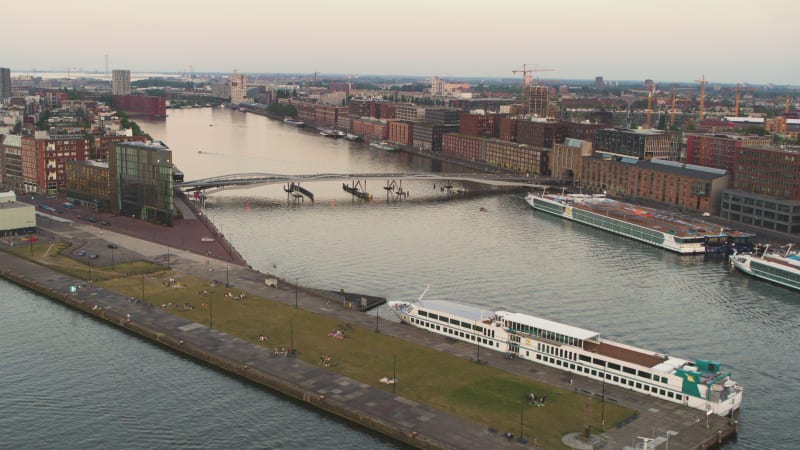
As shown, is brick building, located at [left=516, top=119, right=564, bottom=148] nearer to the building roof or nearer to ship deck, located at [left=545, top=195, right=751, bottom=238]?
the building roof

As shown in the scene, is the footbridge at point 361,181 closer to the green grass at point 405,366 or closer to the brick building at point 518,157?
the brick building at point 518,157

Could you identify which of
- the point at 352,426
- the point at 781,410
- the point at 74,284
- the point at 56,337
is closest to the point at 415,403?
the point at 352,426

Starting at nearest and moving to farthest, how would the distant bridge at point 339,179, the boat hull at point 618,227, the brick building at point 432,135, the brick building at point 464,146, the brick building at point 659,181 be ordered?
the boat hull at point 618,227
the brick building at point 659,181
the distant bridge at point 339,179
the brick building at point 464,146
the brick building at point 432,135

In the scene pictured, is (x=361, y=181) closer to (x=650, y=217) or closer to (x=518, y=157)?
(x=518, y=157)

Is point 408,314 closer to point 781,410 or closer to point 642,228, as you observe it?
point 781,410

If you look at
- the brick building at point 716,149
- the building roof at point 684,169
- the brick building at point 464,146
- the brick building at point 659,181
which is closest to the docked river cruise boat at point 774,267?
the brick building at point 659,181

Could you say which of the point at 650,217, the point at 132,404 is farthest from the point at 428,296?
the point at 650,217
